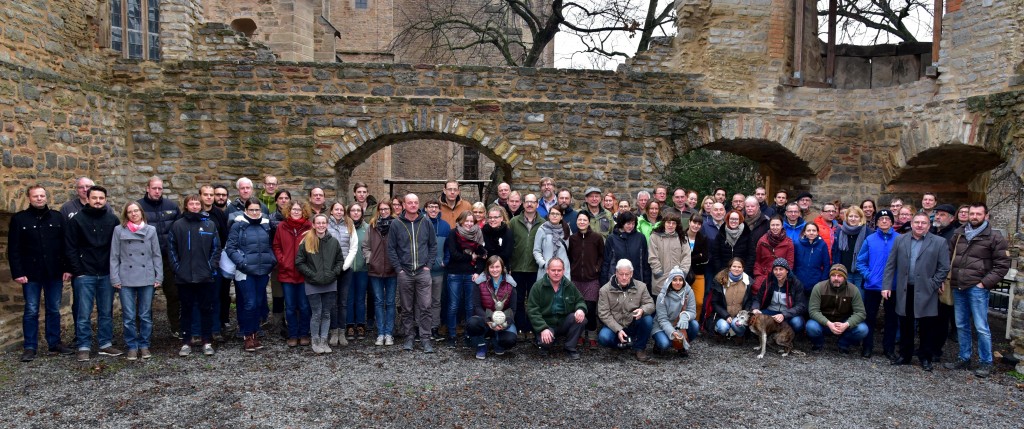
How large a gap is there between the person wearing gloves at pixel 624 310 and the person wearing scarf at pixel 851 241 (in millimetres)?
2194

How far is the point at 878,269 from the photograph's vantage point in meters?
6.12

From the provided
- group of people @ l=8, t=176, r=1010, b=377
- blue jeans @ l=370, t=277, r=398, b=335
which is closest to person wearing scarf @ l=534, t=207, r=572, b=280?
group of people @ l=8, t=176, r=1010, b=377

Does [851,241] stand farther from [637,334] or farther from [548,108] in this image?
[548,108]

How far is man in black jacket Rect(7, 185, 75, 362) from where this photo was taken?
5516 mm

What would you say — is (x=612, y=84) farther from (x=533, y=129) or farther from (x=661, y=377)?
(x=661, y=377)

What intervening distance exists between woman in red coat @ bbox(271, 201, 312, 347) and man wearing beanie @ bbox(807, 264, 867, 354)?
16.0ft

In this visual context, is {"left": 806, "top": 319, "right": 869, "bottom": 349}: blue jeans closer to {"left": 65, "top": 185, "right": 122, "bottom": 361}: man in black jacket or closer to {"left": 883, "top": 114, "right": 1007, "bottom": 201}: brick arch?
{"left": 883, "top": 114, "right": 1007, "bottom": 201}: brick arch

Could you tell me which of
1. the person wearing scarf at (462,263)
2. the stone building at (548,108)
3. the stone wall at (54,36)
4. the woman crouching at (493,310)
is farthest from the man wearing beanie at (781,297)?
the stone wall at (54,36)

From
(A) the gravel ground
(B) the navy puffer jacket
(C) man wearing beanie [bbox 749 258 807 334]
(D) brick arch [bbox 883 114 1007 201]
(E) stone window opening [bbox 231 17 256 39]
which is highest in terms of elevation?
(E) stone window opening [bbox 231 17 256 39]

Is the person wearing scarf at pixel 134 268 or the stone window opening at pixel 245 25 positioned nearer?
the person wearing scarf at pixel 134 268

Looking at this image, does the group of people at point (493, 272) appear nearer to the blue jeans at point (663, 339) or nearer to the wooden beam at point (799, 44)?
the blue jeans at point (663, 339)

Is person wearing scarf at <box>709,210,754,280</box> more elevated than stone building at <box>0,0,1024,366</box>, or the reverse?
stone building at <box>0,0,1024,366</box>

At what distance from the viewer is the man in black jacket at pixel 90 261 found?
5555mm

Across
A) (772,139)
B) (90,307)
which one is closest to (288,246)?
(90,307)
